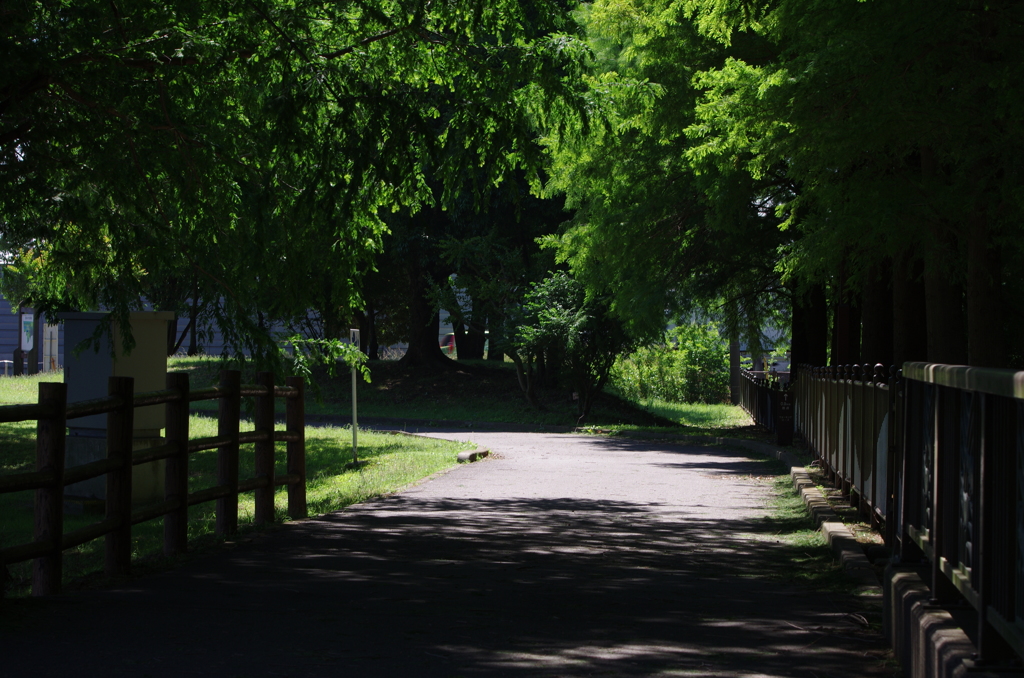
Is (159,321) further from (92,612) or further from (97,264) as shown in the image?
(92,612)

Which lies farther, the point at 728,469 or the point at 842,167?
the point at 728,469

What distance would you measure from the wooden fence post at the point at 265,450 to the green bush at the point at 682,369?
106 ft

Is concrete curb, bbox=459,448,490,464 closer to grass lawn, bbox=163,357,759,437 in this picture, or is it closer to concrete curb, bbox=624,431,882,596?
concrete curb, bbox=624,431,882,596

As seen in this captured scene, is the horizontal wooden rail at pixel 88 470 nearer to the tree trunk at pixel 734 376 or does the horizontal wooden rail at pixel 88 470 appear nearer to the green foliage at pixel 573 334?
the green foliage at pixel 573 334

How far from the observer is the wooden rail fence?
6.34 meters

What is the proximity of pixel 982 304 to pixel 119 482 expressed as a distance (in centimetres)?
904

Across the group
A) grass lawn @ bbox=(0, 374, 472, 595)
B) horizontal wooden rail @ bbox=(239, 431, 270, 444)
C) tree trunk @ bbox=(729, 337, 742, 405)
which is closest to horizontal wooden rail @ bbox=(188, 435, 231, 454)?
horizontal wooden rail @ bbox=(239, 431, 270, 444)

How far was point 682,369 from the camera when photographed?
4306cm

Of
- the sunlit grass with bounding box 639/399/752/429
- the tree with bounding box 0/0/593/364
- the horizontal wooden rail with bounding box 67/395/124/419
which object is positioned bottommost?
the sunlit grass with bounding box 639/399/752/429

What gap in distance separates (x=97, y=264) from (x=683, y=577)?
744 cm

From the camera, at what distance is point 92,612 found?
225 inches

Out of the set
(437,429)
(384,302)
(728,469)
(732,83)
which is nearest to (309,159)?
(732,83)

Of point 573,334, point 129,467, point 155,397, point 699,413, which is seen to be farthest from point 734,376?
point 129,467

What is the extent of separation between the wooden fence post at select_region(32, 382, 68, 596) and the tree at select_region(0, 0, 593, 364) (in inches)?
123
